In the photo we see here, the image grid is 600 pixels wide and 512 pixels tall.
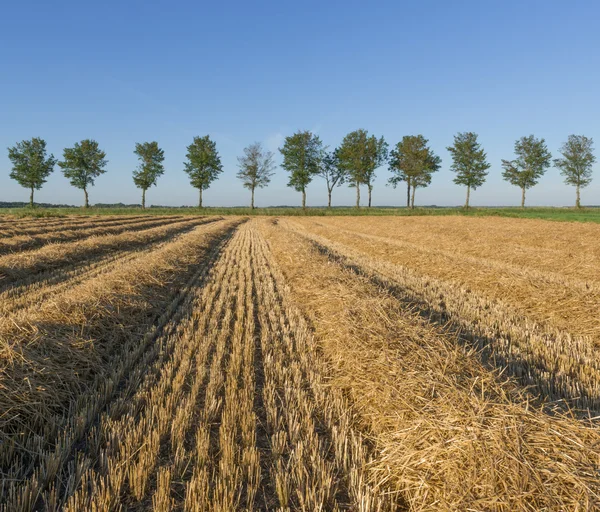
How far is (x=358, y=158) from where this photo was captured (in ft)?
207

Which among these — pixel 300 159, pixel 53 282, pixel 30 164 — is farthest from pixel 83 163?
pixel 53 282

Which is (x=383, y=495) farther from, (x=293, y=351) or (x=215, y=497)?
(x=293, y=351)

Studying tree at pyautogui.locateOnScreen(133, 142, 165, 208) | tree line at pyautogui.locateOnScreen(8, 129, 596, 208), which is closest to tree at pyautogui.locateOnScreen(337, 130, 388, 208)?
tree line at pyautogui.locateOnScreen(8, 129, 596, 208)

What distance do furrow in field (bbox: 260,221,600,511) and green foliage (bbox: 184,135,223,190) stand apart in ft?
216

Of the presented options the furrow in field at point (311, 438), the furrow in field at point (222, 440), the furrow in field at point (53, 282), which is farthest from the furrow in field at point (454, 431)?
the furrow in field at point (53, 282)

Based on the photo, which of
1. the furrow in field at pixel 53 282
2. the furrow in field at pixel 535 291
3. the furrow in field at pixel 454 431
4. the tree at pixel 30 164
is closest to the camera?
the furrow in field at pixel 454 431

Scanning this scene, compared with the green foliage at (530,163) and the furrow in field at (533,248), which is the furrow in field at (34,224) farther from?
the green foliage at (530,163)

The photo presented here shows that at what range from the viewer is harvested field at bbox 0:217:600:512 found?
225cm

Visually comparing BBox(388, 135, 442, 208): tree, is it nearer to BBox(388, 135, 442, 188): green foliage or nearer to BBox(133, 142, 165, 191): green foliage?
BBox(388, 135, 442, 188): green foliage

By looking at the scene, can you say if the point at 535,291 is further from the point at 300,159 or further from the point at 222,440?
the point at 300,159

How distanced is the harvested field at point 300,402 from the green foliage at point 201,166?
200 feet

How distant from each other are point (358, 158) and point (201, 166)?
32041mm

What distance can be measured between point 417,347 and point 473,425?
141cm

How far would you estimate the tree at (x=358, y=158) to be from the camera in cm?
6300
